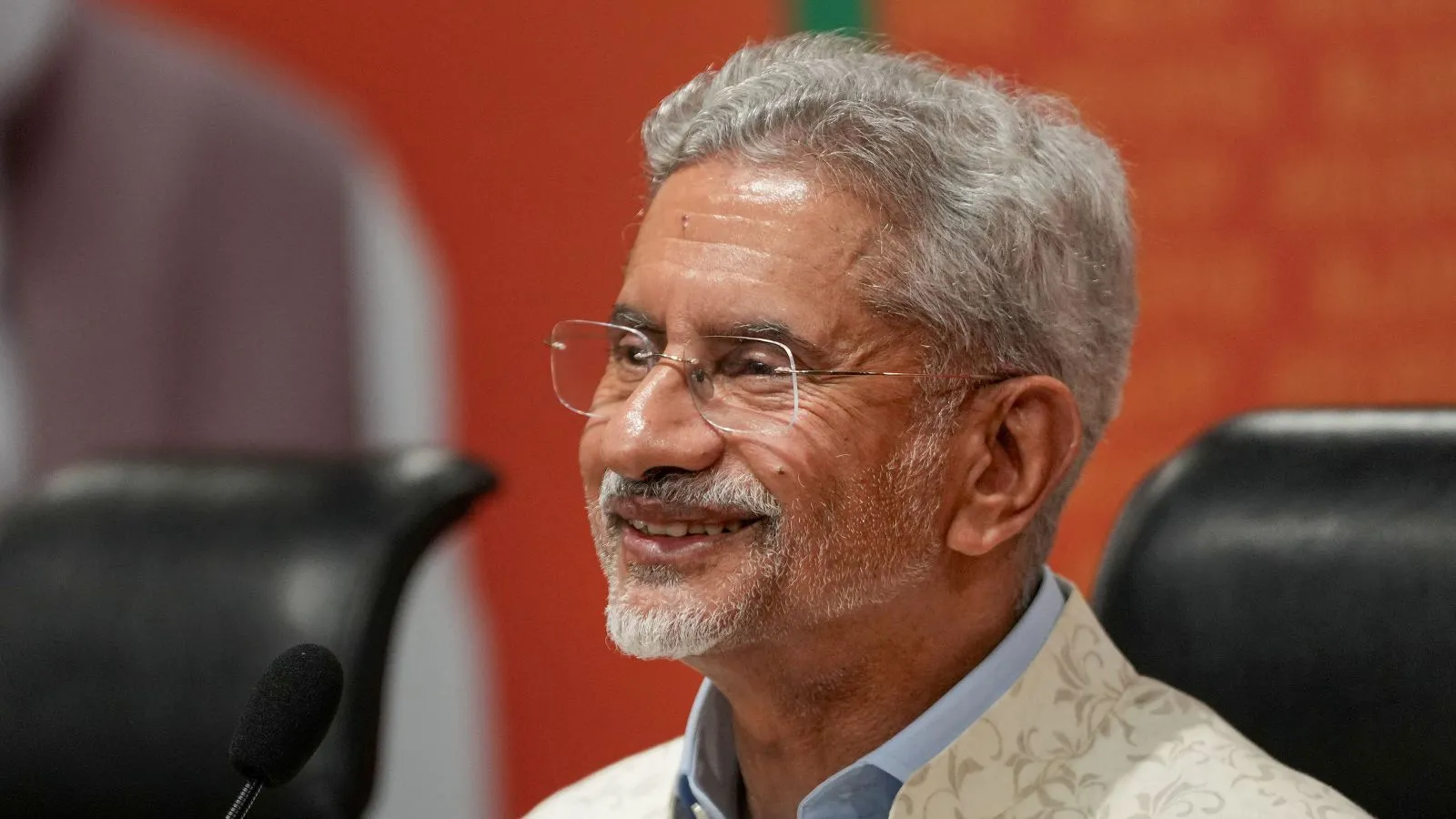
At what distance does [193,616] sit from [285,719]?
72 centimetres

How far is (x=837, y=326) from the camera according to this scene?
1.54m

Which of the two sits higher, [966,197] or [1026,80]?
[1026,80]

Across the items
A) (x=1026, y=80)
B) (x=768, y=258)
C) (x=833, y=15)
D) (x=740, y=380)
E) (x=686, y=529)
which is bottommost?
(x=686, y=529)

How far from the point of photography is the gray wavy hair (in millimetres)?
1561

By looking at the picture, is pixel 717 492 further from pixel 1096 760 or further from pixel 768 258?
pixel 1096 760

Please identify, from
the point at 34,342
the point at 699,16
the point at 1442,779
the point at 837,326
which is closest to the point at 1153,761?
the point at 1442,779

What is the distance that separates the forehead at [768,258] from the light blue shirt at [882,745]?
36 cm

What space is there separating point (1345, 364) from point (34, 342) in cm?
212

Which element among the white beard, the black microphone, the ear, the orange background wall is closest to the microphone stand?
the black microphone

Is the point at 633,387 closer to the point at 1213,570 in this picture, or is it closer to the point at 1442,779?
the point at 1213,570

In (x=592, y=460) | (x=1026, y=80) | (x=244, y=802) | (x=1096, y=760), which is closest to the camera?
(x=244, y=802)

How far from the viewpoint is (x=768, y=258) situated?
154 centimetres

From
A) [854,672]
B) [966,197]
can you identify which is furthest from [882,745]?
[966,197]

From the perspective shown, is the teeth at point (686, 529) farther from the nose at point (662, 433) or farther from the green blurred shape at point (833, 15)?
the green blurred shape at point (833, 15)
